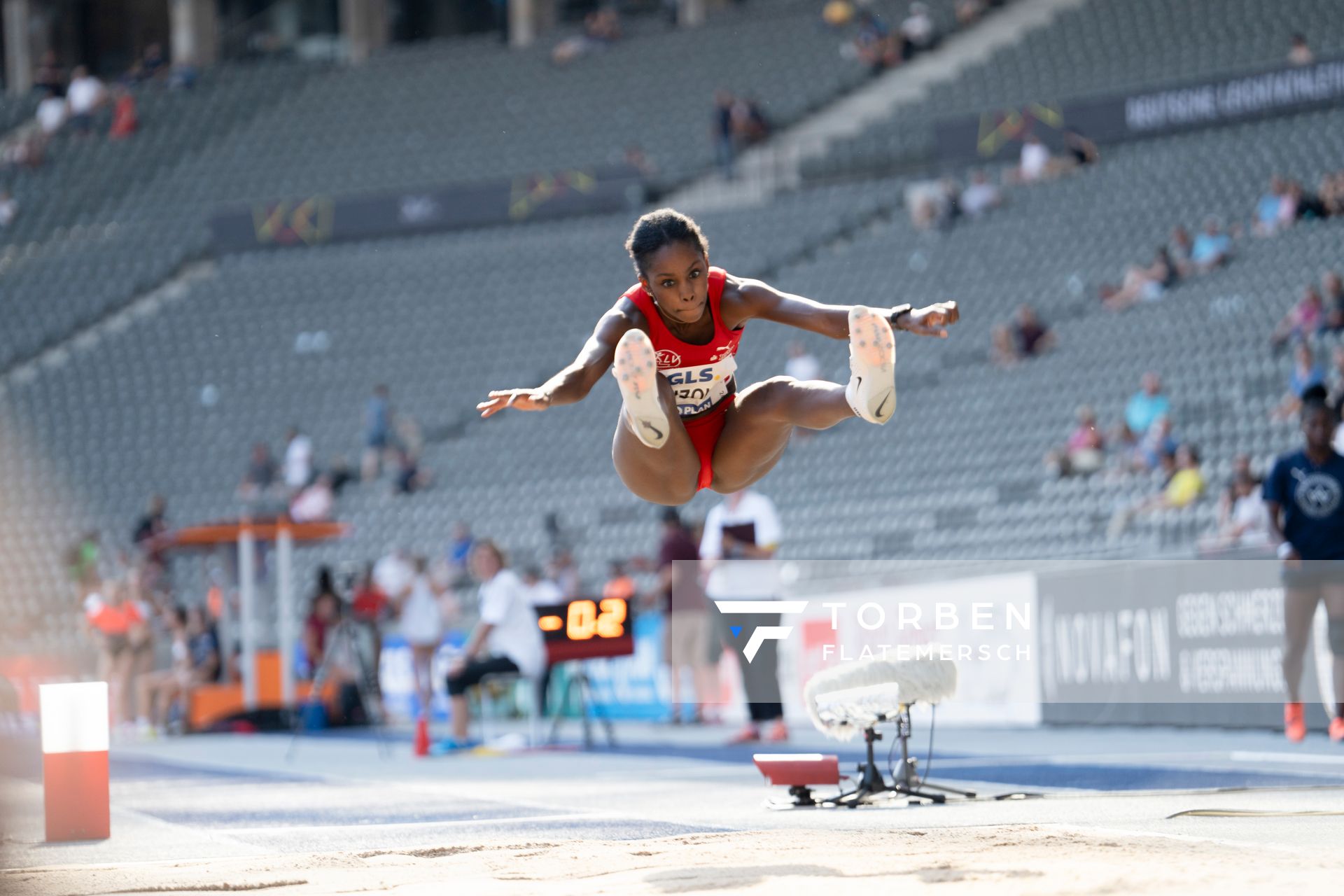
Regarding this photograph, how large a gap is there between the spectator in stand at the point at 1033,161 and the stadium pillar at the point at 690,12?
38.5 feet

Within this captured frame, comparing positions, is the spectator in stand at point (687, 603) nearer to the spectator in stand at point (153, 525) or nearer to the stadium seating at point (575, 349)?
the stadium seating at point (575, 349)

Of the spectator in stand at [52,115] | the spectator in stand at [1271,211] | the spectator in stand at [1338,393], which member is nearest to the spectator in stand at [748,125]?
the spectator in stand at [1271,211]

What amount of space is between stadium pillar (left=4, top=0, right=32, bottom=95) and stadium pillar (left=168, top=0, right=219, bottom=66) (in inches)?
146

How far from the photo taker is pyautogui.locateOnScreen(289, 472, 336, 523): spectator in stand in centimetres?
2420

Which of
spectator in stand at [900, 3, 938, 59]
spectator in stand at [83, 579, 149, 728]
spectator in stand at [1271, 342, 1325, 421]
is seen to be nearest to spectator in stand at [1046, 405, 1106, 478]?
spectator in stand at [1271, 342, 1325, 421]

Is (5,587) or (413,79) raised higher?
(413,79)

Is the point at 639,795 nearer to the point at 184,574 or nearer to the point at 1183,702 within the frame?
the point at 1183,702

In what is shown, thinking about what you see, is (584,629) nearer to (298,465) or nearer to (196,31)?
(298,465)

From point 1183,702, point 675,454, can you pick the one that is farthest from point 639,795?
point 1183,702

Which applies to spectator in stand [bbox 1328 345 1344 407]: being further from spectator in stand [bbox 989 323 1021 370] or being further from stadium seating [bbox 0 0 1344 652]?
spectator in stand [bbox 989 323 1021 370]

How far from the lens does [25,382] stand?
30281 mm

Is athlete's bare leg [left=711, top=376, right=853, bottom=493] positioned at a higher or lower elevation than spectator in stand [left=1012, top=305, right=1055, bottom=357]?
lower

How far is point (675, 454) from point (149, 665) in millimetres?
14594

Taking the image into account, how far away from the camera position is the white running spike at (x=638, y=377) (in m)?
6.23
